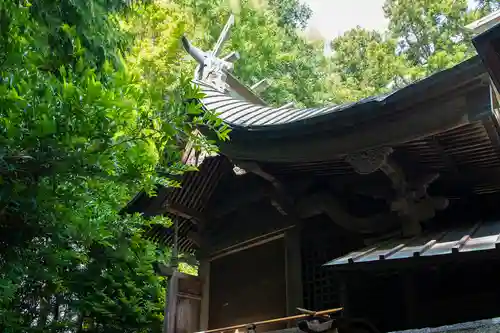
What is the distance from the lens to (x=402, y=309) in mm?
5289

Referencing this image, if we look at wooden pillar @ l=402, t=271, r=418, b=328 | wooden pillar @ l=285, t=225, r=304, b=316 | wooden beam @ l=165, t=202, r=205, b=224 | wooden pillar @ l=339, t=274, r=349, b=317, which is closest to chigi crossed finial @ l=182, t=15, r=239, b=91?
wooden beam @ l=165, t=202, r=205, b=224

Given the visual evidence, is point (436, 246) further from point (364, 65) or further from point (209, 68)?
point (364, 65)

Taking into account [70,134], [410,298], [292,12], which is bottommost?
A: [410,298]

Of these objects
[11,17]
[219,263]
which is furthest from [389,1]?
[11,17]

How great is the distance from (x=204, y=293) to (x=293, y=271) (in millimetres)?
1660

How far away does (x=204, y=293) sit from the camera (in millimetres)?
7258

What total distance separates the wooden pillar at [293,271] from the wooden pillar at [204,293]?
1499 millimetres

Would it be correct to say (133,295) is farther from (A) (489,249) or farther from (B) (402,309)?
(A) (489,249)

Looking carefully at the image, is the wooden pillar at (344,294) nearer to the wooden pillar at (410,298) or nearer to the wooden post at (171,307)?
the wooden pillar at (410,298)

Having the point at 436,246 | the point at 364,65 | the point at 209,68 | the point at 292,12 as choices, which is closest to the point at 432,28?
the point at 364,65

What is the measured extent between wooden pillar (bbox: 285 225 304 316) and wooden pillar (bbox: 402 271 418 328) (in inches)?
52.2

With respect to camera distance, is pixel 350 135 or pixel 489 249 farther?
pixel 350 135

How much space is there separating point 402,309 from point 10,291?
12.5ft

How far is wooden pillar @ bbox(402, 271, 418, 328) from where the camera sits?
5.01 m
